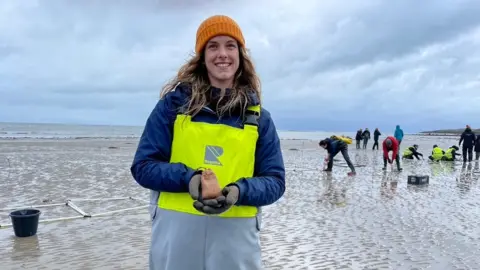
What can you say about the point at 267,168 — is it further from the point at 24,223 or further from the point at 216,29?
the point at 24,223

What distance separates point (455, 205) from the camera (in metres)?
9.39

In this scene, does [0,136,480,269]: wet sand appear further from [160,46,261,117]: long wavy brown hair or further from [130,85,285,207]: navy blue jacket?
[160,46,261,117]: long wavy brown hair

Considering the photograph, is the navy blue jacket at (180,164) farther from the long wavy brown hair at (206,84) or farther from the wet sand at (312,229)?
the wet sand at (312,229)

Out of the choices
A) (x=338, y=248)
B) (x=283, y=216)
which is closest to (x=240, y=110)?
(x=338, y=248)

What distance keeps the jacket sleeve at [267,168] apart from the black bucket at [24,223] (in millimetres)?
5289

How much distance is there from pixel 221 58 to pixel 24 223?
17.7 feet

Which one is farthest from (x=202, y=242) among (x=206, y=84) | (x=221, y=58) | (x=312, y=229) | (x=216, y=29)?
(x=312, y=229)

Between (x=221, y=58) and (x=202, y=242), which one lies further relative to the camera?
(x=221, y=58)

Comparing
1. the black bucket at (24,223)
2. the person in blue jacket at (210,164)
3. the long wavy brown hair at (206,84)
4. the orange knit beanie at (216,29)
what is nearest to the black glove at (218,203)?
the person in blue jacket at (210,164)

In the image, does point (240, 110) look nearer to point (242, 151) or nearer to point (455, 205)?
point (242, 151)

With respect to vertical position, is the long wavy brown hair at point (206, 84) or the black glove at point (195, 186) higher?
the long wavy brown hair at point (206, 84)

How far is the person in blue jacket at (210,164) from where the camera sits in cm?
192

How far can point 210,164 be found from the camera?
6.48 feet

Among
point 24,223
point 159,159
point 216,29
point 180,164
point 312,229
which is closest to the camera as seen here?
point 180,164
